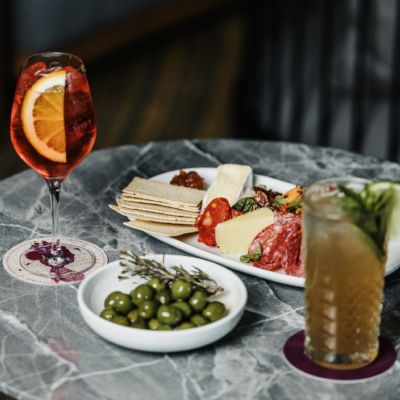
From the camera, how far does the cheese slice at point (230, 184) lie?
1604mm

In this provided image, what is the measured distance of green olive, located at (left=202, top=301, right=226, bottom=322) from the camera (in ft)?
4.05

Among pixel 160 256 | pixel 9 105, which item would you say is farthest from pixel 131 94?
pixel 160 256

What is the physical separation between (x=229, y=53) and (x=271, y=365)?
4.36 m

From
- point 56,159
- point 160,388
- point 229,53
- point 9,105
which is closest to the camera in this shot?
point 160,388

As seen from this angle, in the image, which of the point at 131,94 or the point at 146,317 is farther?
the point at 131,94

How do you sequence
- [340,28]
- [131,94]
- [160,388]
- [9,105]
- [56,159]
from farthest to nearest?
[131,94] < [9,105] < [340,28] < [56,159] < [160,388]

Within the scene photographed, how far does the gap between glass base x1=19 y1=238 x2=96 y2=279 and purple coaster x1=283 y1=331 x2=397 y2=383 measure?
1.30ft

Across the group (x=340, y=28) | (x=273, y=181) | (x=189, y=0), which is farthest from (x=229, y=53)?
(x=273, y=181)

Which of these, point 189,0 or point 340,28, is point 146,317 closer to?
point 340,28

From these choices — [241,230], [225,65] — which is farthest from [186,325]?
[225,65]

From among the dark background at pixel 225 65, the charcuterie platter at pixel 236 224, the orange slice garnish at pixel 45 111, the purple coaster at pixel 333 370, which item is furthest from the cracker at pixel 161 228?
the dark background at pixel 225 65

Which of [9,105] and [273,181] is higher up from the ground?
[273,181]

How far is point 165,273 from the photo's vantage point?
4.28ft

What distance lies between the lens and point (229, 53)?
543cm
